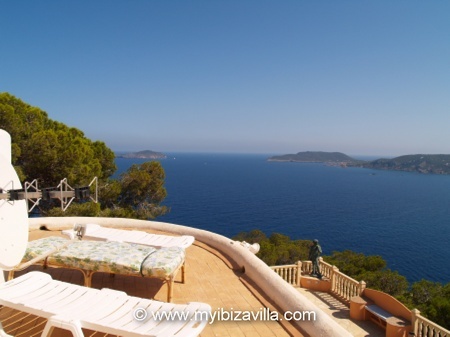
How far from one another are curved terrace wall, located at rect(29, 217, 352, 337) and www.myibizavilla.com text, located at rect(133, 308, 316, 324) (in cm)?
6

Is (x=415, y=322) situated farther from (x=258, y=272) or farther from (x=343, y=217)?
(x=343, y=217)

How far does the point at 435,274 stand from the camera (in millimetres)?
34906

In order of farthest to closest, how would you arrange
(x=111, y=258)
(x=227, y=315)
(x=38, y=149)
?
(x=38, y=149), (x=111, y=258), (x=227, y=315)

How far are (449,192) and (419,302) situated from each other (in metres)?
100

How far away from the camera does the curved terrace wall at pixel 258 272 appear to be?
11.2 feet

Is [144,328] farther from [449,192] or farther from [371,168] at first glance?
[371,168]

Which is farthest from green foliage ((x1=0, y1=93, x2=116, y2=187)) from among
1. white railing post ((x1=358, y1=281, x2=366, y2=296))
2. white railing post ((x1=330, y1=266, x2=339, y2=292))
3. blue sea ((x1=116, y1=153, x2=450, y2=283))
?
blue sea ((x1=116, y1=153, x2=450, y2=283))

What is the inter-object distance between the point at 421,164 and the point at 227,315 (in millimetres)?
181028

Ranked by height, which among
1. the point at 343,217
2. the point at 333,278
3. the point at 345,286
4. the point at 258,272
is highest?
the point at 258,272

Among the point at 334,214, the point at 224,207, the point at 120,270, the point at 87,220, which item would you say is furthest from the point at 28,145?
the point at 334,214

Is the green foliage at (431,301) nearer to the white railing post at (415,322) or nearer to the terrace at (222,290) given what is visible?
the terrace at (222,290)

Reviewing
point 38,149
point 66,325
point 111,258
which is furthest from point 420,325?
point 38,149

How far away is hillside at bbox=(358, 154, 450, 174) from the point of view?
489 feet

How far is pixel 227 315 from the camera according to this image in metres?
3.98
